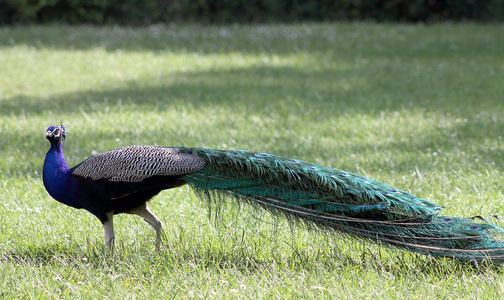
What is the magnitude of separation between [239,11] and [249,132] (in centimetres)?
1036

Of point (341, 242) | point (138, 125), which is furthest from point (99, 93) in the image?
point (341, 242)

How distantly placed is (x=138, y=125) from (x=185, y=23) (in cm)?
959

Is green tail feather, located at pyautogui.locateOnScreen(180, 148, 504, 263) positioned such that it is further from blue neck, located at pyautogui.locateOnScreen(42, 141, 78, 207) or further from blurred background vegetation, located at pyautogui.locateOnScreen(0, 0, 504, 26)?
blurred background vegetation, located at pyautogui.locateOnScreen(0, 0, 504, 26)

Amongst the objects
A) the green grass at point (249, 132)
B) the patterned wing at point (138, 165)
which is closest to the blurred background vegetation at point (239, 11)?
the green grass at point (249, 132)

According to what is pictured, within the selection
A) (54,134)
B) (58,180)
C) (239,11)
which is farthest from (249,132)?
(239,11)

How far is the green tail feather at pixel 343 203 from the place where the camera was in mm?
3578

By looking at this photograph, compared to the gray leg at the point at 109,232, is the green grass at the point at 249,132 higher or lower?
lower

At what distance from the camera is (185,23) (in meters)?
16.4

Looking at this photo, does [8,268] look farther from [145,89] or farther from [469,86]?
[469,86]

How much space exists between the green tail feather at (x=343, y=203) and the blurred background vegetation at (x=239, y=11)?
13030mm

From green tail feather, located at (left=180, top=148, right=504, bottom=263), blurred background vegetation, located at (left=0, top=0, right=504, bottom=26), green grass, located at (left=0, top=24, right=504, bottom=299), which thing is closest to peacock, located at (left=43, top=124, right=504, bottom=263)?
green tail feather, located at (left=180, top=148, right=504, bottom=263)

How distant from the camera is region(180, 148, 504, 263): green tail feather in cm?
358

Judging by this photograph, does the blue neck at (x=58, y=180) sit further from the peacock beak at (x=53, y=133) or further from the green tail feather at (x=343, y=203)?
the green tail feather at (x=343, y=203)

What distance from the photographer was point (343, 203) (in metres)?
3.72
